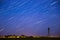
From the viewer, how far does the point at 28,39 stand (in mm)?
8812

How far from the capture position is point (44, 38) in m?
8.77

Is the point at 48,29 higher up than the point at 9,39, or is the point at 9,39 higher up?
the point at 48,29

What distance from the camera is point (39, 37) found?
8750 millimetres

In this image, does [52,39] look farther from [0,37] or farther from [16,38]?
[0,37]

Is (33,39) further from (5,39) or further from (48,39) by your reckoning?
(5,39)

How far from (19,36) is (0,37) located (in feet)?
3.84

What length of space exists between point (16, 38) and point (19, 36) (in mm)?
224

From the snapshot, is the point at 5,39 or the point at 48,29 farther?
the point at 48,29

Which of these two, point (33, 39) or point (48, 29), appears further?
point (48, 29)

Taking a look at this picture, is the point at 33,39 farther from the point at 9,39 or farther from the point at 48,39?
the point at 9,39

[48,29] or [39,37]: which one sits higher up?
[48,29]

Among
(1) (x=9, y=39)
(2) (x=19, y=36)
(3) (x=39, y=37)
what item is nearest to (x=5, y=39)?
(1) (x=9, y=39)

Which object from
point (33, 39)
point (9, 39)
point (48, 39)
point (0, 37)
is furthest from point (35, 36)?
point (0, 37)

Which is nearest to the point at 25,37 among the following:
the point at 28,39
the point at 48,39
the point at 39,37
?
the point at 28,39
